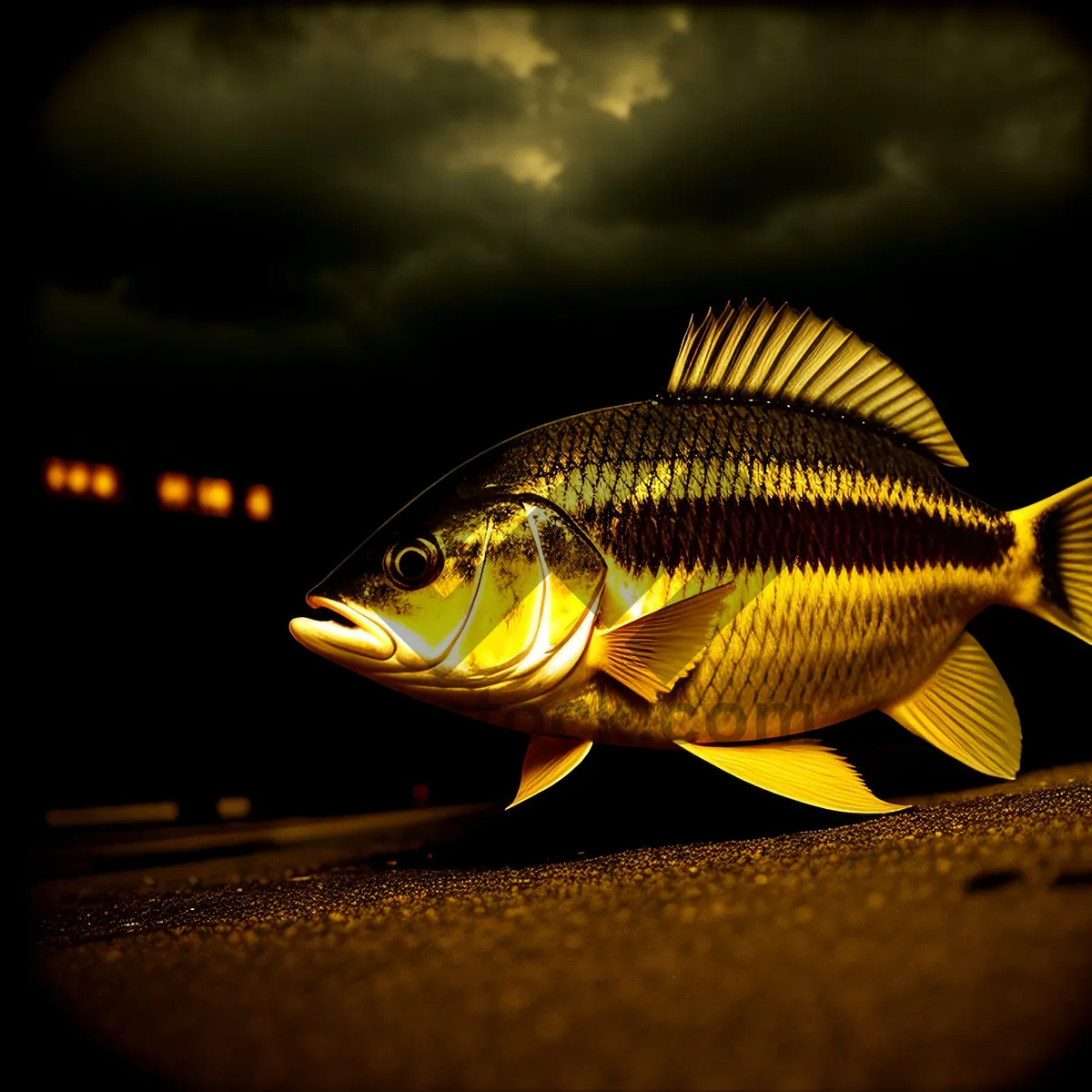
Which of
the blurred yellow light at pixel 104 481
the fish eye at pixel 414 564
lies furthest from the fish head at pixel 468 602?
the blurred yellow light at pixel 104 481

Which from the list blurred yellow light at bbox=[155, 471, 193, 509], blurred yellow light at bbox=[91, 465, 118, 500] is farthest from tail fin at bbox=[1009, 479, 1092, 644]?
blurred yellow light at bbox=[91, 465, 118, 500]

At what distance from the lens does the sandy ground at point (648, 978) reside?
766mm

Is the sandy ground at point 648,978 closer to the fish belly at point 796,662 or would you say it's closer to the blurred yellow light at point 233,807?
the fish belly at point 796,662

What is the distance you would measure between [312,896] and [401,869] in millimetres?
260

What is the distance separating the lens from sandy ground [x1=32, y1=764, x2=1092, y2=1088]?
A: 2.51ft

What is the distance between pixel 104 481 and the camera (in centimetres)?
299

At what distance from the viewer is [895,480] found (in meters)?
1.95

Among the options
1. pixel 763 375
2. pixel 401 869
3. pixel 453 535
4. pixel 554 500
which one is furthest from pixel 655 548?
pixel 401 869

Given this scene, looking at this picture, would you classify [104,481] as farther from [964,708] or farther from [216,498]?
[964,708]

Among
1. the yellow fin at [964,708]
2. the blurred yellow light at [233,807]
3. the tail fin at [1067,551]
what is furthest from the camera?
the blurred yellow light at [233,807]

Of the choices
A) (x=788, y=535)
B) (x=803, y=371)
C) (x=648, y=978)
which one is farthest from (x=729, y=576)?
(x=648, y=978)

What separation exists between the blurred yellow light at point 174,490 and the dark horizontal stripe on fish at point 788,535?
1964 millimetres

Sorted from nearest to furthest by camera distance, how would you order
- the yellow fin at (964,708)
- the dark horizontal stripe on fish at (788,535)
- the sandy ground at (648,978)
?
1. the sandy ground at (648,978)
2. the dark horizontal stripe on fish at (788,535)
3. the yellow fin at (964,708)

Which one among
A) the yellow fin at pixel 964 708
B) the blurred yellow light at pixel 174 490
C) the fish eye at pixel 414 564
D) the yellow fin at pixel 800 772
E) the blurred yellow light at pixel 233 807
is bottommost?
the blurred yellow light at pixel 233 807
